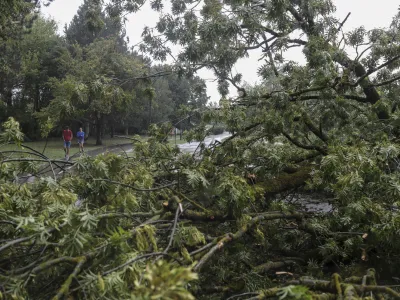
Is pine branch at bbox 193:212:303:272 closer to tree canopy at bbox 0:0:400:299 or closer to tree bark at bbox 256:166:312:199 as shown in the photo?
tree canopy at bbox 0:0:400:299

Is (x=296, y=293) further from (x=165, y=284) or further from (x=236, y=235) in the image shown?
(x=236, y=235)

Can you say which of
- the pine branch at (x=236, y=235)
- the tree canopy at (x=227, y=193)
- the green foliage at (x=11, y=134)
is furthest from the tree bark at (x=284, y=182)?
the green foliage at (x=11, y=134)

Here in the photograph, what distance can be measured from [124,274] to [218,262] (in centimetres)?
159

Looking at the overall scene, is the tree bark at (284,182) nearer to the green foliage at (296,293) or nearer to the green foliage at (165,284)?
the green foliage at (296,293)

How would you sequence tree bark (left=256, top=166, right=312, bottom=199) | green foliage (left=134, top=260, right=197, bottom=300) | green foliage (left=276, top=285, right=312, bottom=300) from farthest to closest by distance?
tree bark (left=256, top=166, right=312, bottom=199) < green foliage (left=276, top=285, right=312, bottom=300) < green foliage (left=134, top=260, right=197, bottom=300)

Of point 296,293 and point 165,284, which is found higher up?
point 165,284

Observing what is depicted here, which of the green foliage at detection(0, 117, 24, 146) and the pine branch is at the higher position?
the green foliage at detection(0, 117, 24, 146)

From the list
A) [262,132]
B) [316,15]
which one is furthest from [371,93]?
[262,132]

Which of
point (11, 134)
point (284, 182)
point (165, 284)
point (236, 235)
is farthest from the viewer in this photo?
point (284, 182)

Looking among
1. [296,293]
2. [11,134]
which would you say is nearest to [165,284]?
[296,293]

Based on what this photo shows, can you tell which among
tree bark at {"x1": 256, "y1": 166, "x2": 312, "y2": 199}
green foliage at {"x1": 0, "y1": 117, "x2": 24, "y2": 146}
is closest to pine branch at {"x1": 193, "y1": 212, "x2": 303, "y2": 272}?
tree bark at {"x1": 256, "y1": 166, "x2": 312, "y2": 199}

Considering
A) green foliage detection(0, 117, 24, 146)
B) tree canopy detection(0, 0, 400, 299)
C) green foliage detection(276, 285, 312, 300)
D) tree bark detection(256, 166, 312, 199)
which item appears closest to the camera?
green foliage detection(276, 285, 312, 300)

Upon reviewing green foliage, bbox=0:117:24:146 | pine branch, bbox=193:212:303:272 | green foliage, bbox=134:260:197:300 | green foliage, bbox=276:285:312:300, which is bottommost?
pine branch, bbox=193:212:303:272

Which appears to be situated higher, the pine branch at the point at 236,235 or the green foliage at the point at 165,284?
the green foliage at the point at 165,284
